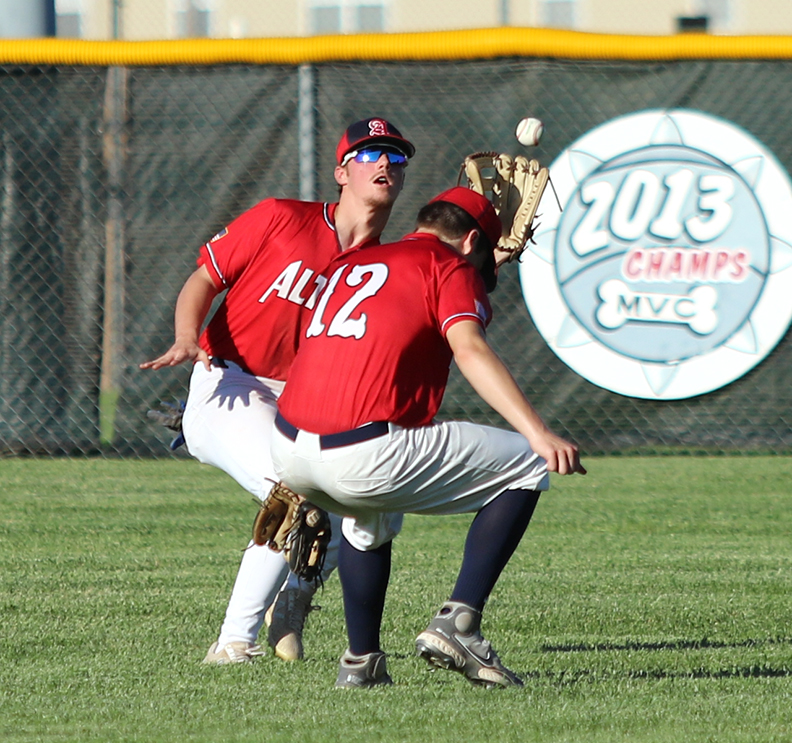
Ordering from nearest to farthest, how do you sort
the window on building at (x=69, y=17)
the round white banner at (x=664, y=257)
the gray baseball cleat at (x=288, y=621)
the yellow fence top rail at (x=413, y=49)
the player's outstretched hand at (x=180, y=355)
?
the player's outstretched hand at (x=180, y=355), the gray baseball cleat at (x=288, y=621), the round white banner at (x=664, y=257), the yellow fence top rail at (x=413, y=49), the window on building at (x=69, y=17)

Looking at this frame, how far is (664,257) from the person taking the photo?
29.2ft

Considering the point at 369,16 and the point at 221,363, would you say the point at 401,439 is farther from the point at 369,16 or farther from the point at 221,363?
the point at 369,16

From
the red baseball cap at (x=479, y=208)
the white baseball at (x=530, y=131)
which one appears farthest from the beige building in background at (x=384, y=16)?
the red baseball cap at (x=479, y=208)

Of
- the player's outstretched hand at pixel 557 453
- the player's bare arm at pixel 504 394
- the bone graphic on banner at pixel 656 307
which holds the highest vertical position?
the player's bare arm at pixel 504 394

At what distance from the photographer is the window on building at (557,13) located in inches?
870

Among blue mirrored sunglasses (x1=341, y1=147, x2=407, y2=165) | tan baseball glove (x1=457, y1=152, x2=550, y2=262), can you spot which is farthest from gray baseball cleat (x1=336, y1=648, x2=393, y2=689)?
blue mirrored sunglasses (x1=341, y1=147, x2=407, y2=165)

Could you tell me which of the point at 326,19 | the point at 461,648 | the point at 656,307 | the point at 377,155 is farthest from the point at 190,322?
the point at 326,19

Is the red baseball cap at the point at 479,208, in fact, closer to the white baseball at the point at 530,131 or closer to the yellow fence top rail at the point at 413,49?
the white baseball at the point at 530,131

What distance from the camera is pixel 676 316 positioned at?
8.91 meters

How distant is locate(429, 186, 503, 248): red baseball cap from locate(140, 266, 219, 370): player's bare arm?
34.8 inches

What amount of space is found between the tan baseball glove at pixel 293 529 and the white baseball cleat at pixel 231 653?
418mm

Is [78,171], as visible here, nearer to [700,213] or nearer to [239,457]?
[700,213]

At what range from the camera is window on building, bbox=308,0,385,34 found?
22703mm

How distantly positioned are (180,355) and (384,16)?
19454 mm
